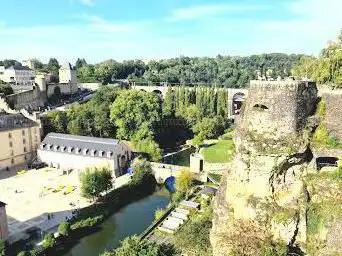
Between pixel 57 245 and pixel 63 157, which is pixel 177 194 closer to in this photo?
pixel 57 245

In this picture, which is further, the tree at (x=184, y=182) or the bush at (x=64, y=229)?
the tree at (x=184, y=182)

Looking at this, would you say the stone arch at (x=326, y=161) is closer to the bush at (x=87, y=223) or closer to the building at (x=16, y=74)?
the bush at (x=87, y=223)

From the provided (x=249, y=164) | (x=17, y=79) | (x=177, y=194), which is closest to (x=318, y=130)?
(x=249, y=164)

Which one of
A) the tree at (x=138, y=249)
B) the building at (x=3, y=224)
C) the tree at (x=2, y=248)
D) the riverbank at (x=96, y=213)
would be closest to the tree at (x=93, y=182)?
the riverbank at (x=96, y=213)

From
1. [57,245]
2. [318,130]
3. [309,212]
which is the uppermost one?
[318,130]

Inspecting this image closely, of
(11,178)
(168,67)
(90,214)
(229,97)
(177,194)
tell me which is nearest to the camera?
(90,214)

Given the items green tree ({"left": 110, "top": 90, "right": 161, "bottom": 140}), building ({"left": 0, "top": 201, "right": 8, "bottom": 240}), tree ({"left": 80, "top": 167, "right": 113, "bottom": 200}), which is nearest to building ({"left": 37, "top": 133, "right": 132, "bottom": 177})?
tree ({"left": 80, "top": 167, "right": 113, "bottom": 200})

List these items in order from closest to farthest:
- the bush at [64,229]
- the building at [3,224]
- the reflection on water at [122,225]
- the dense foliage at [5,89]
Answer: the building at [3,224]
the bush at [64,229]
the reflection on water at [122,225]
the dense foliage at [5,89]
